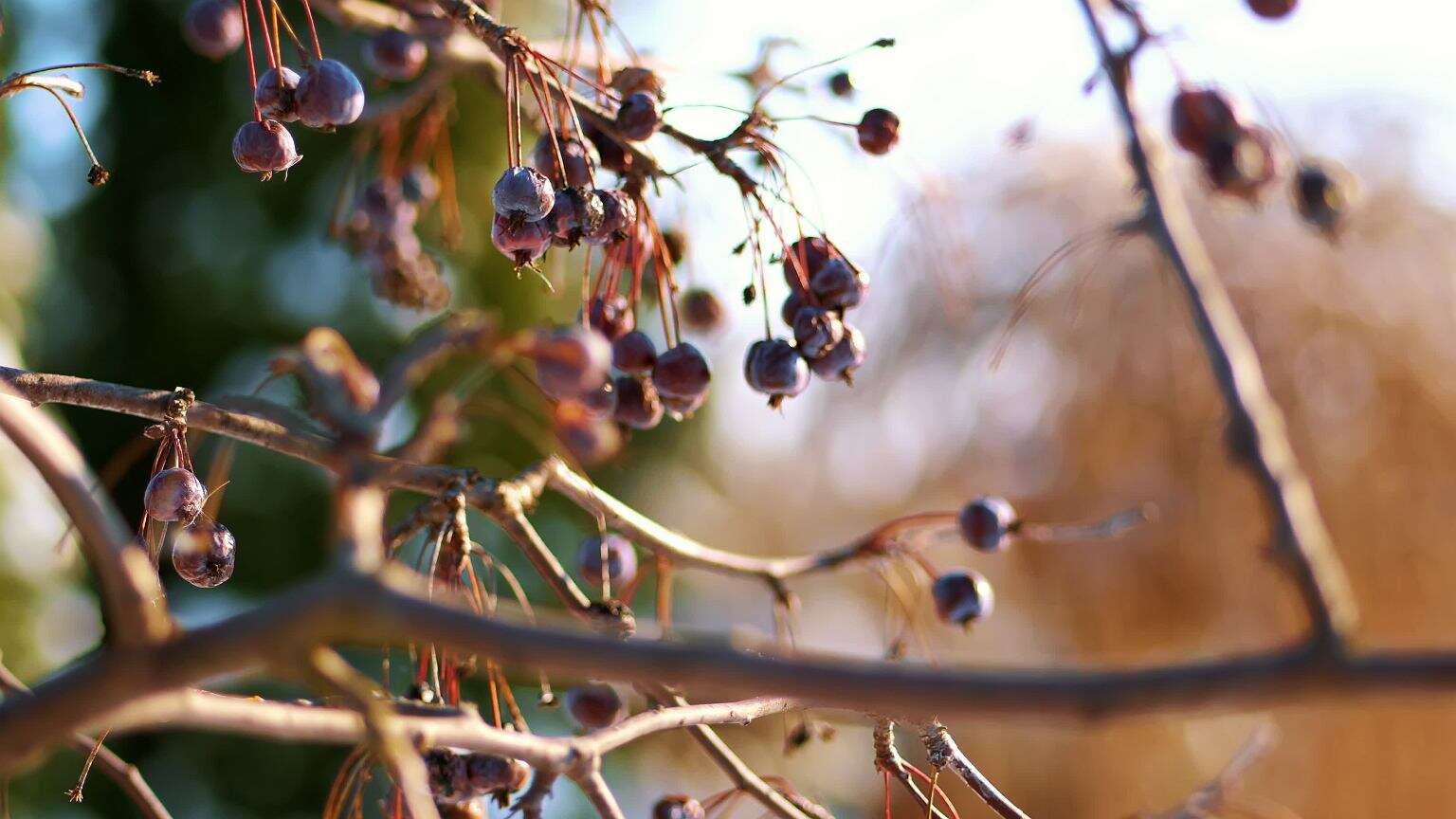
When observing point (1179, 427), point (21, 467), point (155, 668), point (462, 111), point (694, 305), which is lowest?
point (1179, 427)

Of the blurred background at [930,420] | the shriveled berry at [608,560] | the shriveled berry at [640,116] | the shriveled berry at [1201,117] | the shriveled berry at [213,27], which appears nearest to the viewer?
the shriveled berry at [1201,117]

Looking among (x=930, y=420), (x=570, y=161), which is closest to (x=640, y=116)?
(x=570, y=161)

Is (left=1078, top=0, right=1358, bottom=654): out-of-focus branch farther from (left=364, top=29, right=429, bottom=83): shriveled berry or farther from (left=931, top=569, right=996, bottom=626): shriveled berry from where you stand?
(left=364, top=29, right=429, bottom=83): shriveled berry

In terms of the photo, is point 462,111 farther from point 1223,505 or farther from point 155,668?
point 155,668

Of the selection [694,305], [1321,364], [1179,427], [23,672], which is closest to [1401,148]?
[1321,364]

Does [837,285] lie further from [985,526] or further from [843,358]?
[985,526]

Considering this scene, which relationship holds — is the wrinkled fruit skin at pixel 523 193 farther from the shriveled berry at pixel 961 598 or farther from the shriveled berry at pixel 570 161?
the shriveled berry at pixel 961 598

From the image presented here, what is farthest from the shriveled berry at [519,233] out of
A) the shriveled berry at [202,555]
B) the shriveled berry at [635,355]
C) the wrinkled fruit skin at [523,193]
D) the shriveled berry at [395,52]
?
the shriveled berry at [395,52]
